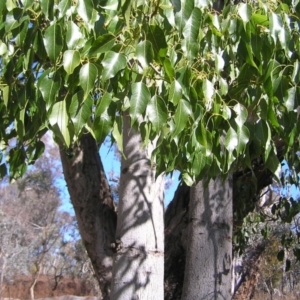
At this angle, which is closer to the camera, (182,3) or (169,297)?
(182,3)

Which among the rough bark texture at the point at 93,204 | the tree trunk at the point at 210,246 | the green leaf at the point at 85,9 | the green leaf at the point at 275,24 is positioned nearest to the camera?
the green leaf at the point at 85,9

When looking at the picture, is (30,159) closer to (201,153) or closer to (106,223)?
(106,223)

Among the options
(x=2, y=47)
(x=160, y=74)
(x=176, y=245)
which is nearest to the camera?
(x=160, y=74)

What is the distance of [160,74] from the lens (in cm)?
204

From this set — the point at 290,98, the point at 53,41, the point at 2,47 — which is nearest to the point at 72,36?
the point at 53,41

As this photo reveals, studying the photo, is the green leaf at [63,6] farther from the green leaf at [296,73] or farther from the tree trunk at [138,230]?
the tree trunk at [138,230]

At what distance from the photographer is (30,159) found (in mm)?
3357

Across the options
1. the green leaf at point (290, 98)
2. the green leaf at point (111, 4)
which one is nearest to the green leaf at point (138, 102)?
the green leaf at point (111, 4)

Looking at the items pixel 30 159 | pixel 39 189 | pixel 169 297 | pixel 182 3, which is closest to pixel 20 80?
pixel 30 159

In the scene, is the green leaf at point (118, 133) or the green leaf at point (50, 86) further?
the green leaf at point (118, 133)

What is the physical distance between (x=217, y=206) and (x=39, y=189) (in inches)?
1018

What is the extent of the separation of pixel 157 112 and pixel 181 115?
0.08 m

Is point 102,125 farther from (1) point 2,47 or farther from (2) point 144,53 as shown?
(1) point 2,47

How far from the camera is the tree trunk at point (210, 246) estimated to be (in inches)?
130
